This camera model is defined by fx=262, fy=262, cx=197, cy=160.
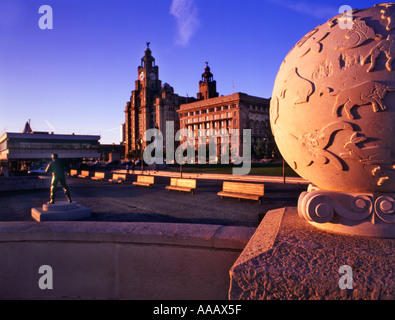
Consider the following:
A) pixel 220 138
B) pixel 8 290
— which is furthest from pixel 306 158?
pixel 220 138

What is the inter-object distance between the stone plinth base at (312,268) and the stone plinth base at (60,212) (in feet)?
23.9

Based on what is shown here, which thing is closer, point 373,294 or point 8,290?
point 373,294

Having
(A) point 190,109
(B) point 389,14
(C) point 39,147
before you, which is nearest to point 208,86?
(A) point 190,109

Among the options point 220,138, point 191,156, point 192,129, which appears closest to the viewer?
point 191,156

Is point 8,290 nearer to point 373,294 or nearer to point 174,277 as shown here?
point 174,277

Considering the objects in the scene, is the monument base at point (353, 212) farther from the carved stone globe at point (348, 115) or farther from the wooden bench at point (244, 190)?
the wooden bench at point (244, 190)

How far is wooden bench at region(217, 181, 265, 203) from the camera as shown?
11.7 m

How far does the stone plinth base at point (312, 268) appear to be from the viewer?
7.42ft

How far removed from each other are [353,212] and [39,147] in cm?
7083

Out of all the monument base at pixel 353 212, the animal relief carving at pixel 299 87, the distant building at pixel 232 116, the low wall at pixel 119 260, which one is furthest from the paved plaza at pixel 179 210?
the distant building at pixel 232 116

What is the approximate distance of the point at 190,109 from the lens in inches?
3135

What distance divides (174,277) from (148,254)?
461 millimetres

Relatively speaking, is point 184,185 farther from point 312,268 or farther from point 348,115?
point 312,268

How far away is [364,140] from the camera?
3.22 meters
